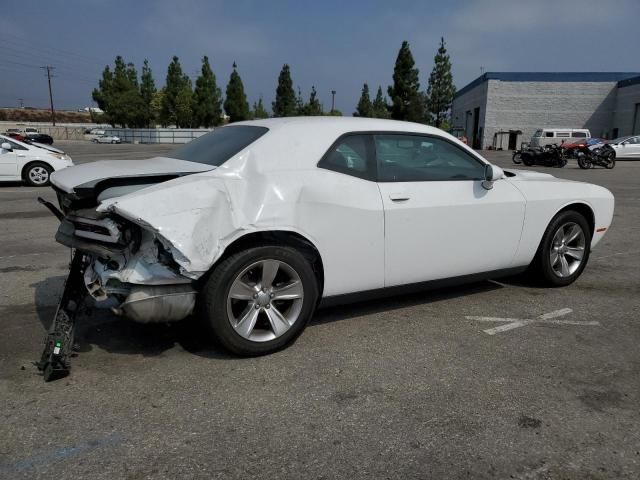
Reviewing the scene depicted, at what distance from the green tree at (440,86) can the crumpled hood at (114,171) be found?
209 ft

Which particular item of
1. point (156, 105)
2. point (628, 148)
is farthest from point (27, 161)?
point (156, 105)

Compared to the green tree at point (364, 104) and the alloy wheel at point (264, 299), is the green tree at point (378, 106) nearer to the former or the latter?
the green tree at point (364, 104)

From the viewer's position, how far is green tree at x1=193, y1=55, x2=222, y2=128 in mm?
65375

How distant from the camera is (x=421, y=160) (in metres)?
4.25

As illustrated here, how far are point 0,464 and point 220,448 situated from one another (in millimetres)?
983

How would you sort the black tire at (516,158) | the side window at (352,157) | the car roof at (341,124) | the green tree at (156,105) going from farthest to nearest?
the green tree at (156,105), the black tire at (516,158), the car roof at (341,124), the side window at (352,157)

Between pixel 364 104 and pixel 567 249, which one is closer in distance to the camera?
pixel 567 249

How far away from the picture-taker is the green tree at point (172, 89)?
216ft

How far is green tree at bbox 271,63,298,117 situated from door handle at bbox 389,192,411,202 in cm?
6638

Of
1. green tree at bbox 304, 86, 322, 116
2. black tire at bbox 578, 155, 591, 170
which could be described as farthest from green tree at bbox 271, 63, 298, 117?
black tire at bbox 578, 155, 591, 170

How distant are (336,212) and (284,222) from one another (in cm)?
42

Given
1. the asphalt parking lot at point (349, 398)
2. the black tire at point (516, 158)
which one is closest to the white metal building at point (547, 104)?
the black tire at point (516, 158)

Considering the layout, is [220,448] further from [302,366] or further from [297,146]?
[297,146]

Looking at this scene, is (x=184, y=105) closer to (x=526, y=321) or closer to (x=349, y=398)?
(x=526, y=321)
